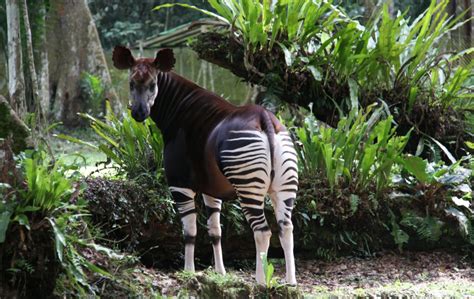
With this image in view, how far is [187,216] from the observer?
6305 millimetres

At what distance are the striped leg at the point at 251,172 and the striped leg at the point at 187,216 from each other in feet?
2.10

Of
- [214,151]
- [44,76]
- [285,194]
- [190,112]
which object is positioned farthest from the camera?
[44,76]

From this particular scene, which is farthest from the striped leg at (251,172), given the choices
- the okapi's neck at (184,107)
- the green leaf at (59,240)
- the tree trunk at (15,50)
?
the tree trunk at (15,50)

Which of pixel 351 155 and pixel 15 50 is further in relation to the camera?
pixel 15 50

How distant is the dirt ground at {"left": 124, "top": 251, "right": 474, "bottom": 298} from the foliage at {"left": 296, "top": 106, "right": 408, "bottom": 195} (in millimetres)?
772

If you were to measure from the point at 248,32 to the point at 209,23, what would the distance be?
0.63m

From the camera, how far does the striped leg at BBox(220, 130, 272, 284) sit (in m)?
5.55

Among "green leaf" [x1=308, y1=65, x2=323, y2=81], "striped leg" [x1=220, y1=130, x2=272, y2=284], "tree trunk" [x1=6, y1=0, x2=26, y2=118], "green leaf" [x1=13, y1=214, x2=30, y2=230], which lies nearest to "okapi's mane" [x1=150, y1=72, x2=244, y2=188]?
"striped leg" [x1=220, y1=130, x2=272, y2=284]

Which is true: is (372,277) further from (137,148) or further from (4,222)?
(4,222)

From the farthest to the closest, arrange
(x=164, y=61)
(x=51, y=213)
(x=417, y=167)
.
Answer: (x=417, y=167) < (x=164, y=61) < (x=51, y=213)

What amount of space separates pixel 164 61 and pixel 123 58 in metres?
0.34

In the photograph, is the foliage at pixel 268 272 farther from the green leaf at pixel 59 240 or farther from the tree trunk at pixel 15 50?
the tree trunk at pixel 15 50

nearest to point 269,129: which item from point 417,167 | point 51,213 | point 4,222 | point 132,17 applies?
point 51,213

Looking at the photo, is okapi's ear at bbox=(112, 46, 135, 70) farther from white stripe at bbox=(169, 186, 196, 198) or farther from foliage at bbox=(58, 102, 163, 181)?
foliage at bbox=(58, 102, 163, 181)
